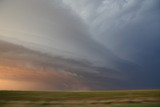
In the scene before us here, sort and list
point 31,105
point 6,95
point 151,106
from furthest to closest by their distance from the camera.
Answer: point 6,95
point 31,105
point 151,106

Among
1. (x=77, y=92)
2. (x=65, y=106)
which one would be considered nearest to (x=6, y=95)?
(x=77, y=92)

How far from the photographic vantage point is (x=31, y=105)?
1888 centimetres

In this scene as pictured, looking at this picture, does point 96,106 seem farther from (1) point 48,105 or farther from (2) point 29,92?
(2) point 29,92

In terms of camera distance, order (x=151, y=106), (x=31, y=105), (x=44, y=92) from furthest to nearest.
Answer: (x=44, y=92), (x=31, y=105), (x=151, y=106)

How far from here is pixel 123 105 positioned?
1836cm

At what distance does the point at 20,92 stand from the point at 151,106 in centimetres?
1332

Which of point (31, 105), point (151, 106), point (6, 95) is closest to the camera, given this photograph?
point (151, 106)

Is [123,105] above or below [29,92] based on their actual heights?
below

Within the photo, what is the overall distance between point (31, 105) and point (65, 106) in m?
2.09

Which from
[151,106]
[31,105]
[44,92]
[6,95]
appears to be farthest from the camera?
[44,92]

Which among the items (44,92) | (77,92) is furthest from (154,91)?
(44,92)

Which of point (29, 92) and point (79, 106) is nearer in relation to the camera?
point (79, 106)

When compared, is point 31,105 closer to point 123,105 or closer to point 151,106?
point 123,105

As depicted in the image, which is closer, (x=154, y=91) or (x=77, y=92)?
(x=154, y=91)
